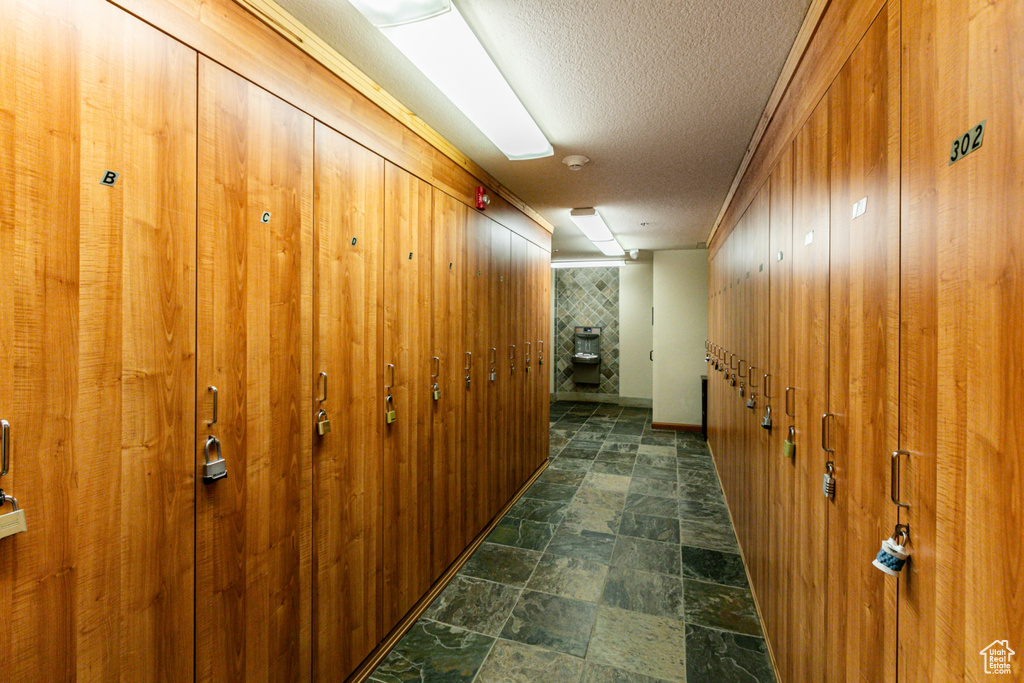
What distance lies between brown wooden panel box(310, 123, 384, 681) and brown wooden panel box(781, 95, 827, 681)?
5.84ft

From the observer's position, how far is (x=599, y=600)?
9.14ft

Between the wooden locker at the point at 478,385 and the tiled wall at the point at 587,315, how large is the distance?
239 inches

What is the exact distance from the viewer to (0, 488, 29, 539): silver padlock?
3.21 feet

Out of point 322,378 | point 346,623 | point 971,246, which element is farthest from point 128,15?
point 346,623

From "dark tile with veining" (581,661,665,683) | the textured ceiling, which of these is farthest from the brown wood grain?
"dark tile with veining" (581,661,665,683)

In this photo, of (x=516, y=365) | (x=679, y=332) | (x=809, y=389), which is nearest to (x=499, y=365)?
(x=516, y=365)

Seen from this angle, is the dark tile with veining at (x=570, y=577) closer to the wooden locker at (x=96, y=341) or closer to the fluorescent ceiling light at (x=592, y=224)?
the wooden locker at (x=96, y=341)

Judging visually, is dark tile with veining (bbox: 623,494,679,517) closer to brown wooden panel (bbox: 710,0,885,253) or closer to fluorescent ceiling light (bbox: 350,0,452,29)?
brown wooden panel (bbox: 710,0,885,253)

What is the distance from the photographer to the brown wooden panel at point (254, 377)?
1.44 metres

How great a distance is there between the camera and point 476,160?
3203 mm

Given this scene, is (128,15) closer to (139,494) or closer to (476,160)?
(139,494)

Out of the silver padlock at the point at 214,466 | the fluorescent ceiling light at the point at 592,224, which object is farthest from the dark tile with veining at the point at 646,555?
the fluorescent ceiling light at the point at 592,224

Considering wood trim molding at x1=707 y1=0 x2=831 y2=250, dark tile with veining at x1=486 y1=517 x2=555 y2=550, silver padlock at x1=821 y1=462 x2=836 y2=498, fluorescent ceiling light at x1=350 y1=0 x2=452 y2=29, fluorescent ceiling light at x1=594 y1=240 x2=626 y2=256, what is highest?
fluorescent ceiling light at x1=594 y1=240 x2=626 y2=256

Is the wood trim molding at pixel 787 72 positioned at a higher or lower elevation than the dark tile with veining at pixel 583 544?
higher
